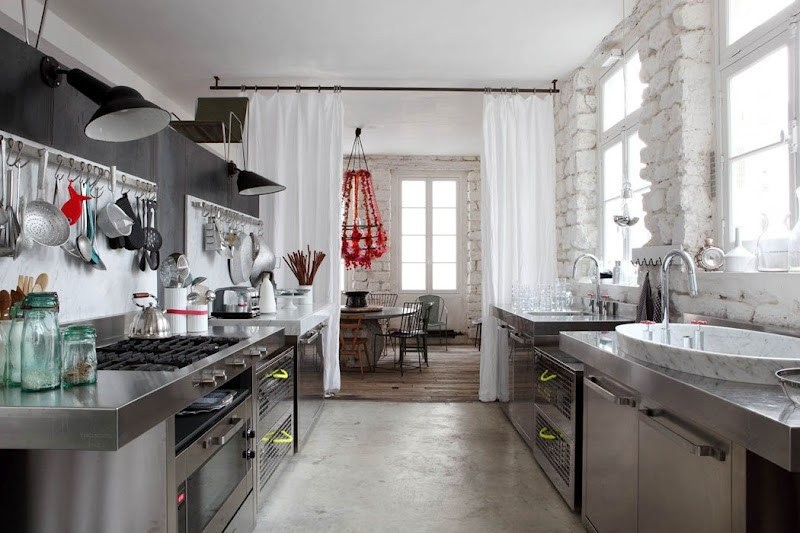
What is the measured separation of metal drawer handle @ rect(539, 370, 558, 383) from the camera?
3121mm

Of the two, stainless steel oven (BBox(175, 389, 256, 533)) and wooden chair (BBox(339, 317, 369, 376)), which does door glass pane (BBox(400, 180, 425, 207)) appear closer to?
wooden chair (BBox(339, 317, 369, 376))

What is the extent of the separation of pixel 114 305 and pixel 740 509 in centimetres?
277

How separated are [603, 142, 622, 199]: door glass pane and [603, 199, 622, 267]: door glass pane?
0.09m

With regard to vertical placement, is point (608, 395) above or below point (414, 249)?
below

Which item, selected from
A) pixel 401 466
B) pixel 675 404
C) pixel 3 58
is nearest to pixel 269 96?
pixel 3 58

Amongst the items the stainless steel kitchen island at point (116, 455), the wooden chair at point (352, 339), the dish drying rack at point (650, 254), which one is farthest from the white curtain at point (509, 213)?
the stainless steel kitchen island at point (116, 455)

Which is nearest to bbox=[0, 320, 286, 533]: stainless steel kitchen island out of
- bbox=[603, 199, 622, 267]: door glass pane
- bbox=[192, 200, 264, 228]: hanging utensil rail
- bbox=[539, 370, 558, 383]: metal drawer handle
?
bbox=[539, 370, 558, 383]: metal drawer handle

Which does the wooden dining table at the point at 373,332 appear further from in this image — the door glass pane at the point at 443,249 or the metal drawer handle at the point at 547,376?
the metal drawer handle at the point at 547,376

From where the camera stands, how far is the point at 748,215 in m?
2.78

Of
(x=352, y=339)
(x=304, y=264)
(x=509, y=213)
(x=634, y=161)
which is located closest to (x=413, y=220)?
(x=352, y=339)

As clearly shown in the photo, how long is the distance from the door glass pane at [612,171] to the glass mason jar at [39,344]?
3975 mm

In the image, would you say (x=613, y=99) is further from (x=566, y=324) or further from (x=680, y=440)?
(x=680, y=440)

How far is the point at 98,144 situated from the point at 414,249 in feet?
21.8

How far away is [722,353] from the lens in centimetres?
175
